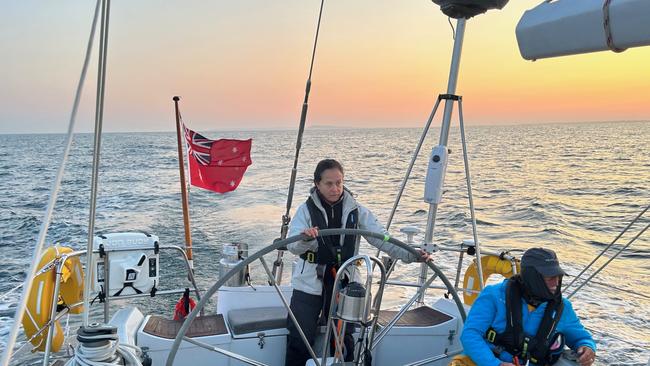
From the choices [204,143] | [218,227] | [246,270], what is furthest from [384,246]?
[218,227]

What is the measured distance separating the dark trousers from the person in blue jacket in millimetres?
680

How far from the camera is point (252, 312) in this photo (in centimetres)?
312

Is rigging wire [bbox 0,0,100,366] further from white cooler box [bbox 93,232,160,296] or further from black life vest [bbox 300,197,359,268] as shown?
white cooler box [bbox 93,232,160,296]

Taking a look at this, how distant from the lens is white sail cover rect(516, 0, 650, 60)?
1.36 metres

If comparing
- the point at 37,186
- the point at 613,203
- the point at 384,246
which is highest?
the point at 384,246

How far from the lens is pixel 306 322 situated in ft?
8.68

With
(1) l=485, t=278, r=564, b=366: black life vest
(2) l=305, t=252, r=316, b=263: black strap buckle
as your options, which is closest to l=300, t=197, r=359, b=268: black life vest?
(2) l=305, t=252, r=316, b=263: black strap buckle

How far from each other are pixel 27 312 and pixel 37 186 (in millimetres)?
18291

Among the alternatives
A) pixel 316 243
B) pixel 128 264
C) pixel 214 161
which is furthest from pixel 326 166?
pixel 214 161

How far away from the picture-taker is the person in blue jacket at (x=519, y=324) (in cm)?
222

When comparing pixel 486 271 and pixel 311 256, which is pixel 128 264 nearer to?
pixel 311 256

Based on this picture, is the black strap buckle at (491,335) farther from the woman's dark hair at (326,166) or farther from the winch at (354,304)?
the woman's dark hair at (326,166)

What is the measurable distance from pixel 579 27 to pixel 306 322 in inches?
75.0

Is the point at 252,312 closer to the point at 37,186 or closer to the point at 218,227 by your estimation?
the point at 218,227
